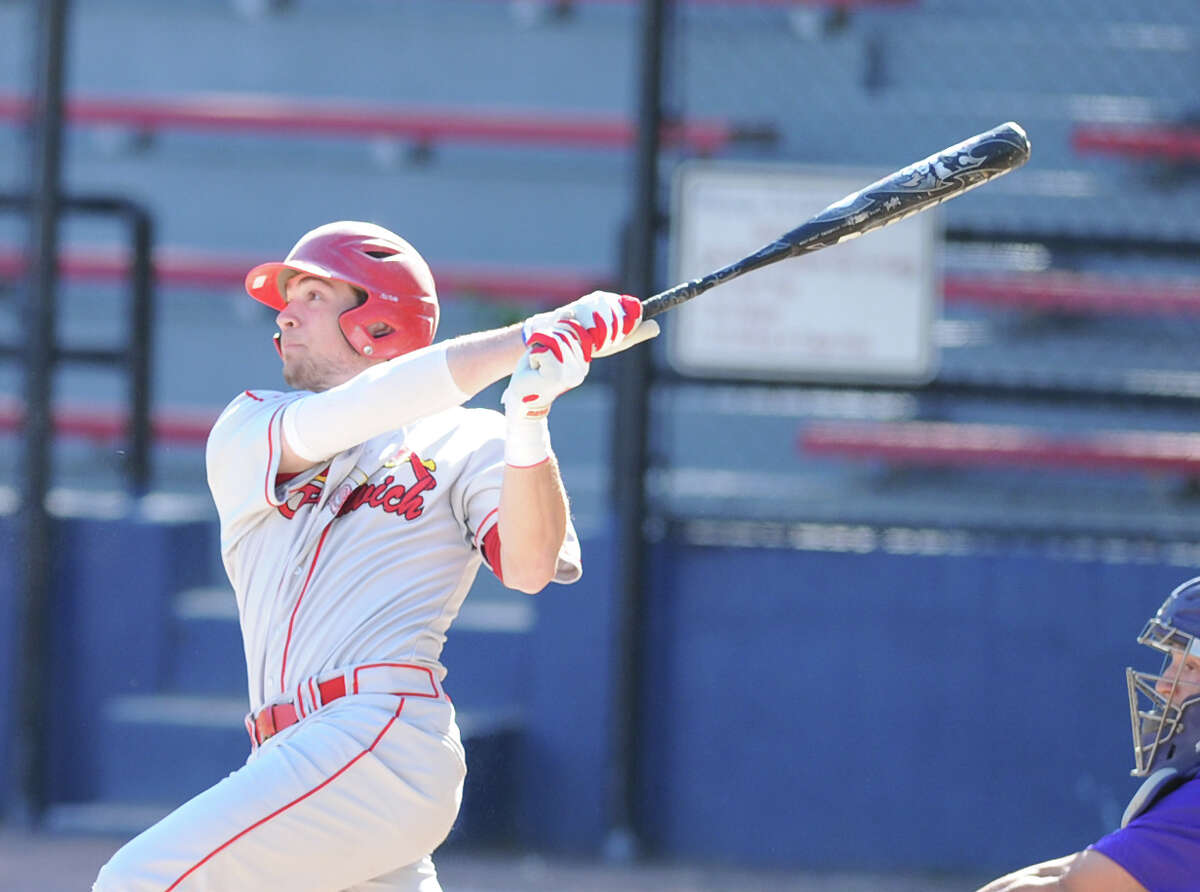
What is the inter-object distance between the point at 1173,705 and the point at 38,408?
4767 millimetres

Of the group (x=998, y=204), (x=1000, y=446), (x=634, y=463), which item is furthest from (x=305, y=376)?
(x=998, y=204)

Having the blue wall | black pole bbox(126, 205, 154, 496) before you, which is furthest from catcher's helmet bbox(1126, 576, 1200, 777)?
black pole bbox(126, 205, 154, 496)

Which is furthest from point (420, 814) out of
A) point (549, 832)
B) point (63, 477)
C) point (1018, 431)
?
point (63, 477)

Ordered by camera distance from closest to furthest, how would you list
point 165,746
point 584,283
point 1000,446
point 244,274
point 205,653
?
1. point 165,746
2. point 205,653
3. point 1000,446
4. point 584,283
5. point 244,274

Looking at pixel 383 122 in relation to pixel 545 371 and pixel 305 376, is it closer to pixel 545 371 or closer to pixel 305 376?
pixel 305 376

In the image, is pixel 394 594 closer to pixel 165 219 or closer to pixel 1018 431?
pixel 1018 431

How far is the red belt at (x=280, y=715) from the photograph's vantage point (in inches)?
111

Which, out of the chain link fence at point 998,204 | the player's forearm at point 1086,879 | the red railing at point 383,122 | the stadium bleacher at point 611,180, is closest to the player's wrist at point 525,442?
the player's forearm at point 1086,879

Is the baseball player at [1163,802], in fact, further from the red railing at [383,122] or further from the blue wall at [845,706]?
the red railing at [383,122]

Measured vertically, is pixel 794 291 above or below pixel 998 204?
below

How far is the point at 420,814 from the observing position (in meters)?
2.76

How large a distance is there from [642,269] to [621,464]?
0.67 meters

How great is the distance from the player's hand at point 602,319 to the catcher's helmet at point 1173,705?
0.90m

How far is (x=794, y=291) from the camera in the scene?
233 inches
